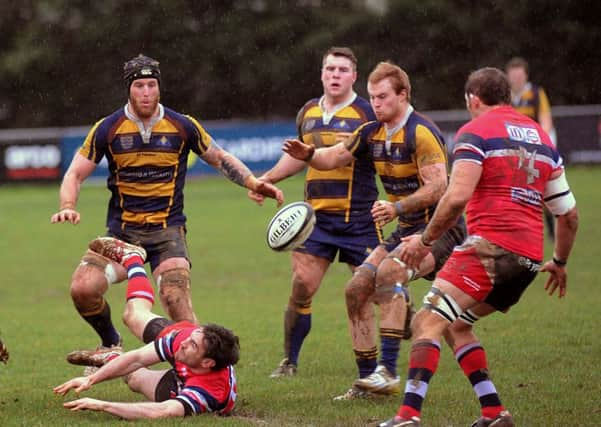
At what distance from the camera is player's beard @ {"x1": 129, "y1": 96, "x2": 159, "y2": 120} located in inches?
324

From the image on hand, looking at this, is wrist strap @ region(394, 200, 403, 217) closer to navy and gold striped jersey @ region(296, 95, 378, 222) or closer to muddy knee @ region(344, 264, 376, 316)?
muddy knee @ region(344, 264, 376, 316)

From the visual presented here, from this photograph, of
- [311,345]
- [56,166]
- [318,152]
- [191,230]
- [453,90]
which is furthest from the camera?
[453,90]

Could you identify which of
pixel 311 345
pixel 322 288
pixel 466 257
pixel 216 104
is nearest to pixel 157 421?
pixel 466 257

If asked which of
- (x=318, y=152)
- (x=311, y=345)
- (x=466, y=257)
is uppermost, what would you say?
(x=318, y=152)

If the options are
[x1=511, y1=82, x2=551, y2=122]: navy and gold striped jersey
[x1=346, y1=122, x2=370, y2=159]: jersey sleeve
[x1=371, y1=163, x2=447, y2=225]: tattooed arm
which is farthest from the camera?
[x1=511, y1=82, x2=551, y2=122]: navy and gold striped jersey

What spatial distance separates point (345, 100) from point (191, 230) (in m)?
11.2

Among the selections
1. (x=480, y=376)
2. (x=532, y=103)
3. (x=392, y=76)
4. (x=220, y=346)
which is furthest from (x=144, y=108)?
(x=532, y=103)

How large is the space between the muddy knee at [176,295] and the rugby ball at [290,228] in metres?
0.68

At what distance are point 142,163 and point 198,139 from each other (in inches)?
18.3

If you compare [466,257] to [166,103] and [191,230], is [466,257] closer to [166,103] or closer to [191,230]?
[191,230]

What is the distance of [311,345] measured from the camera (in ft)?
33.5

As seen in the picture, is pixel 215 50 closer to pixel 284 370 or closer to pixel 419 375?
pixel 284 370

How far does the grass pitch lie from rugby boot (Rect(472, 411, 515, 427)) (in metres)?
0.27

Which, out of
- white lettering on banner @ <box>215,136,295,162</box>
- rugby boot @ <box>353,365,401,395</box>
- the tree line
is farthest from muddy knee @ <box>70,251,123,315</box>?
the tree line
